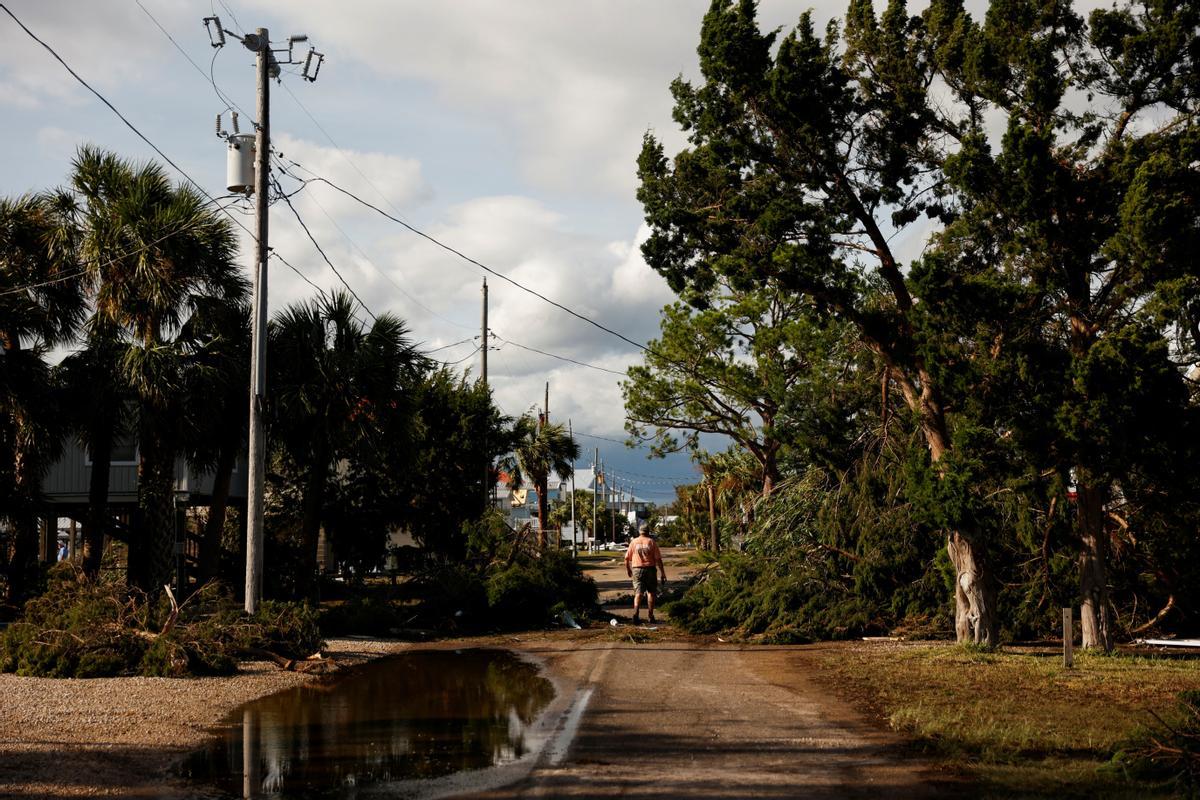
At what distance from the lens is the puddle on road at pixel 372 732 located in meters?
→ 7.61

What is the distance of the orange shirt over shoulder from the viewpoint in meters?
18.5

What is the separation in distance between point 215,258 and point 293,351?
2.11 meters

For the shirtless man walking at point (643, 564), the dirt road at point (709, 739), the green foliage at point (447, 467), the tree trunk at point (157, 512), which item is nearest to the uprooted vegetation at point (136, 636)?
the dirt road at point (709, 739)

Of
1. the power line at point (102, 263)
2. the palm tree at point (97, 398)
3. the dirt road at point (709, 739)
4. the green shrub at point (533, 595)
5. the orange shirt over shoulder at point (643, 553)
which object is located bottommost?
the dirt road at point (709, 739)

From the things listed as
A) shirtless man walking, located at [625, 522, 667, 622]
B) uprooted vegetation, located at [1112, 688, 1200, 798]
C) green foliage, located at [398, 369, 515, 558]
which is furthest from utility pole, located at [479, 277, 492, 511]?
uprooted vegetation, located at [1112, 688, 1200, 798]

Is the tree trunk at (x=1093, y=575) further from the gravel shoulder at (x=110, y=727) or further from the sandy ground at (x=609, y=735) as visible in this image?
the gravel shoulder at (x=110, y=727)

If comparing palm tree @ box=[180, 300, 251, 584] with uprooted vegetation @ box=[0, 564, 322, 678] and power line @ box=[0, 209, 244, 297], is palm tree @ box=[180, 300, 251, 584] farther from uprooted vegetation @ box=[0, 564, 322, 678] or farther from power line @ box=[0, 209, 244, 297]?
uprooted vegetation @ box=[0, 564, 322, 678]

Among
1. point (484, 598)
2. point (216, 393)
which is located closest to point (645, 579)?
point (484, 598)

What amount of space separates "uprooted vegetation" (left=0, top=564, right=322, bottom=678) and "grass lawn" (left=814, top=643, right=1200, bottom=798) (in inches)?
268

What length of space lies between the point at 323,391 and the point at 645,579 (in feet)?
21.9

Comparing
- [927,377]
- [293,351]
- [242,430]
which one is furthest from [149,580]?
[927,377]

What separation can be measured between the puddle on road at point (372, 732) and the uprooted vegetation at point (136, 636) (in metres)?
1.22

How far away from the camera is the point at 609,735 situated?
29.4ft

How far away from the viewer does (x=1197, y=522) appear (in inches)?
586
